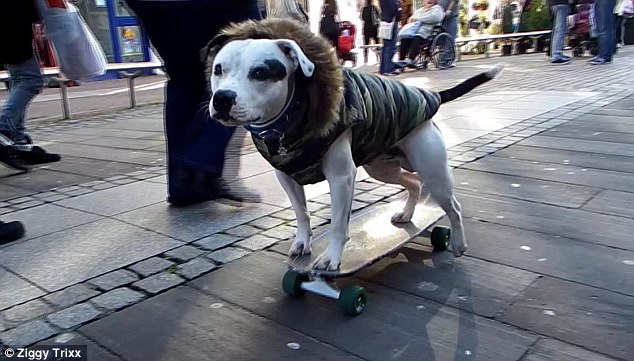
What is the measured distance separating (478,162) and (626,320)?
2.60 m

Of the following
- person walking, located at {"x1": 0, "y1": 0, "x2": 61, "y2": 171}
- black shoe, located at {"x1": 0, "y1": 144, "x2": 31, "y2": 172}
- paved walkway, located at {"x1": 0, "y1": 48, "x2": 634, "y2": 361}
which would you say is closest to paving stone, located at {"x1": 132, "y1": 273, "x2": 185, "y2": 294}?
paved walkway, located at {"x1": 0, "y1": 48, "x2": 634, "y2": 361}

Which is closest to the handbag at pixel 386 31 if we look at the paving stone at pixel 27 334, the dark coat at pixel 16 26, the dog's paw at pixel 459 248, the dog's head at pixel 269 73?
the dark coat at pixel 16 26

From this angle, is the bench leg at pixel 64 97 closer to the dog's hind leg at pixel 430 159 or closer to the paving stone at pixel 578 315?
the dog's hind leg at pixel 430 159

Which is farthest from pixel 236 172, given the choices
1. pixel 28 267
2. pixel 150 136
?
pixel 150 136

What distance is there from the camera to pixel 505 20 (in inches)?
782

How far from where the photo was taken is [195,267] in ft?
9.28

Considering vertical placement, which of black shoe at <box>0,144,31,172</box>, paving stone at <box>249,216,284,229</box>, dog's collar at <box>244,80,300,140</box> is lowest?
paving stone at <box>249,216,284,229</box>

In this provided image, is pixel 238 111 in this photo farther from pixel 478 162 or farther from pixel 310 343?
pixel 478 162

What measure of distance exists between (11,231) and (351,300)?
80.3 inches

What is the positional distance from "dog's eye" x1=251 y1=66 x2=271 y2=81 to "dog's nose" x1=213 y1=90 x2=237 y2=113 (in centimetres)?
10

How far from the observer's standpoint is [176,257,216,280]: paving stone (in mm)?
2754

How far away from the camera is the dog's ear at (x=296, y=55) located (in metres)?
2.16

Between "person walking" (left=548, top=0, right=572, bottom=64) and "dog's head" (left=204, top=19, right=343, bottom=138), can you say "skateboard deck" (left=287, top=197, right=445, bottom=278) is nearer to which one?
"dog's head" (left=204, top=19, right=343, bottom=138)

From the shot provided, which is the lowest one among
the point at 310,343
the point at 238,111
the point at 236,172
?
the point at 310,343
